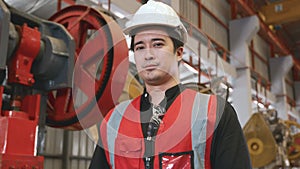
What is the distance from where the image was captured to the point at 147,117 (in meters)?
1.10

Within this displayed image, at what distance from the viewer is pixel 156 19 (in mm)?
1047

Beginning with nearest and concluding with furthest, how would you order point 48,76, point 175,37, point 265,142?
point 175,37
point 48,76
point 265,142

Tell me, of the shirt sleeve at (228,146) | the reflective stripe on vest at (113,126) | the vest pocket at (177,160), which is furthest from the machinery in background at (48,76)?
the shirt sleeve at (228,146)

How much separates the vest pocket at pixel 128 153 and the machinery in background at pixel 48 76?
322 mm

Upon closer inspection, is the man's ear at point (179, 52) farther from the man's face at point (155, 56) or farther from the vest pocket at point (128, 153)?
the vest pocket at point (128, 153)

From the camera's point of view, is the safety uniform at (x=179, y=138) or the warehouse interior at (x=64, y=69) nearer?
the safety uniform at (x=179, y=138)

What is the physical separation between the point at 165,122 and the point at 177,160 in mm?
118

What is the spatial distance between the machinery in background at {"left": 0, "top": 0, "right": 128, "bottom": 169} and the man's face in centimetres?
42

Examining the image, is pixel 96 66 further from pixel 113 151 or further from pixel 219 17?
pixel 219 17

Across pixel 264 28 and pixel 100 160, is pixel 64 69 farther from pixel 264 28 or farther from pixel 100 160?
pixel 264 28

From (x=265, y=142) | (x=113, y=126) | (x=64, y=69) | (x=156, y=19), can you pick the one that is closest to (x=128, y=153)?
(x=113, y=126)

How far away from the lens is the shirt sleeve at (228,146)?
3.14 feet

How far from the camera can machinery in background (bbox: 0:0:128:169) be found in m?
1.46

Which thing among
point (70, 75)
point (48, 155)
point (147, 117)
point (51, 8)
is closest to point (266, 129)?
point (48, 155)
